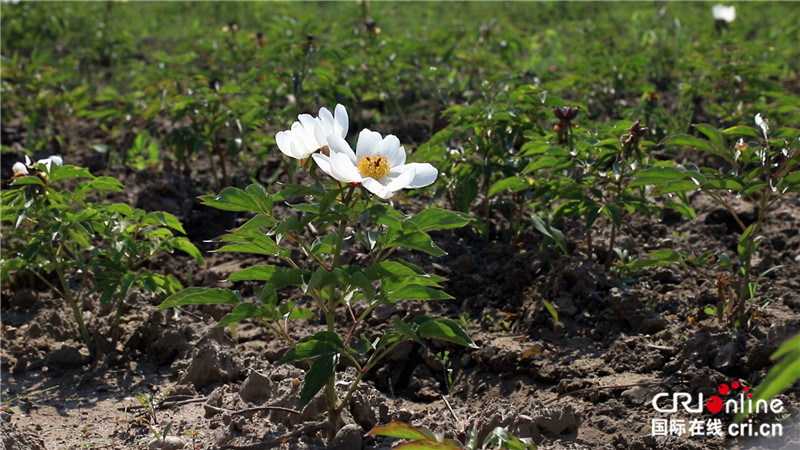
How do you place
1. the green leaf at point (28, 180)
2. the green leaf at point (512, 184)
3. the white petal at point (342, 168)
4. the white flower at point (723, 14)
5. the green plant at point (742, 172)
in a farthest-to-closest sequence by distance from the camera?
the white flower at point (723, 14) < the green leaf at point (512, 184) < the green leaf at point (28, 180) < the green plant at point (742, 172) < the white petal at point (342, 168)

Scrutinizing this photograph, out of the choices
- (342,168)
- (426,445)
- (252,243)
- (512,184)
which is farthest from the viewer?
(512,184)

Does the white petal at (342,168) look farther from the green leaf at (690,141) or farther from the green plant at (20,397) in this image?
the green plant at (20,397)

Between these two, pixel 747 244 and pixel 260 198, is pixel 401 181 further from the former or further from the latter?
pixel 747 244

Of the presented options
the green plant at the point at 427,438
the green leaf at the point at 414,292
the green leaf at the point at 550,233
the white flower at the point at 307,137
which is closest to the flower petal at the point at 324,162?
the white flower at the point at 307,137

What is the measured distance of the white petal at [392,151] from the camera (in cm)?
213

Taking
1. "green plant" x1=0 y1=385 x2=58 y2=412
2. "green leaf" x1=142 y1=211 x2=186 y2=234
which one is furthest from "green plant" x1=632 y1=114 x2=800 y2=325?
"green plant" x1=0 y1=385 x2=58 y2=412

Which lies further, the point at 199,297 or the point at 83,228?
the point at 83,228

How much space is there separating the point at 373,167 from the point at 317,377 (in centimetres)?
54

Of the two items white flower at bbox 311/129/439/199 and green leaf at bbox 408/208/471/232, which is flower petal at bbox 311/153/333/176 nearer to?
white flower at bbox 311/129/439/199

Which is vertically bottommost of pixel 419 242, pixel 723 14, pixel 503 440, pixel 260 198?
pixel 503 440

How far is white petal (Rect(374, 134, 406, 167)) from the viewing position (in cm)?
213

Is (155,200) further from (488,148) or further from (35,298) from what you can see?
(488,148)

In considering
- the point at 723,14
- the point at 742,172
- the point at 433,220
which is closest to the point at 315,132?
the point at 433,220

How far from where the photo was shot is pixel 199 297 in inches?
81.1
